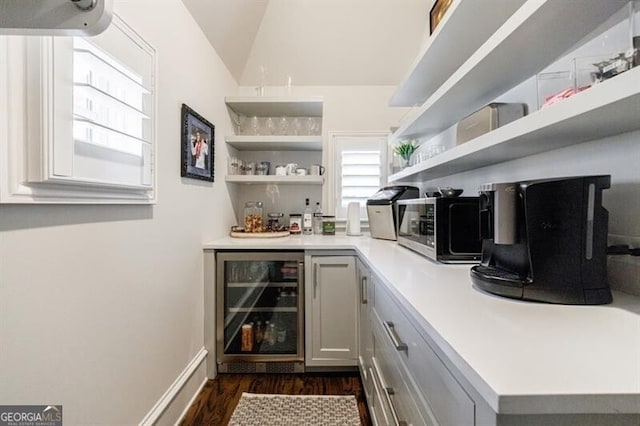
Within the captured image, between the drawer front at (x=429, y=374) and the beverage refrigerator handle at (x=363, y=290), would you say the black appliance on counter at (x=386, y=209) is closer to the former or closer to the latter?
the beverage refrigerator handle at (x=363, y=290)

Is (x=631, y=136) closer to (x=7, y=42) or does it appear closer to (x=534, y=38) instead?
(x=534, y=38)

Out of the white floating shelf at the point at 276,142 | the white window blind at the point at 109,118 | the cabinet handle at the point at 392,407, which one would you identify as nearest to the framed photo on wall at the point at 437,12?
the white floating shelf at the point at 276,142

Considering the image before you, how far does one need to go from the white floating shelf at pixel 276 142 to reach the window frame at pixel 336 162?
147 millimetres

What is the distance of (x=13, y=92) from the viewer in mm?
734

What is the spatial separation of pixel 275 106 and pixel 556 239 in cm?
225

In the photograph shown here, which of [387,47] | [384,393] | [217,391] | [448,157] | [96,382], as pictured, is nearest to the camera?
[96,382]

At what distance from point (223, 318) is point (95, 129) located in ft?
4.82

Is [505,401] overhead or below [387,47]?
below

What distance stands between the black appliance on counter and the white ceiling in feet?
3.80

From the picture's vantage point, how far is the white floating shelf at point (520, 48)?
2.59 ft

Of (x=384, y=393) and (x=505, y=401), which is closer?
(x=505, y=401)

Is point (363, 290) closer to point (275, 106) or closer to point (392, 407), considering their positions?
point (392, 407)

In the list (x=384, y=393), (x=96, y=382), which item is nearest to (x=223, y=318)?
(x=96, y=382)

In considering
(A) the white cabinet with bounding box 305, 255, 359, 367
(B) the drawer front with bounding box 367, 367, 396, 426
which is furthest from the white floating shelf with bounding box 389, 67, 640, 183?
(A) the white cabinet with bounding box 305, 255, 359, 367
